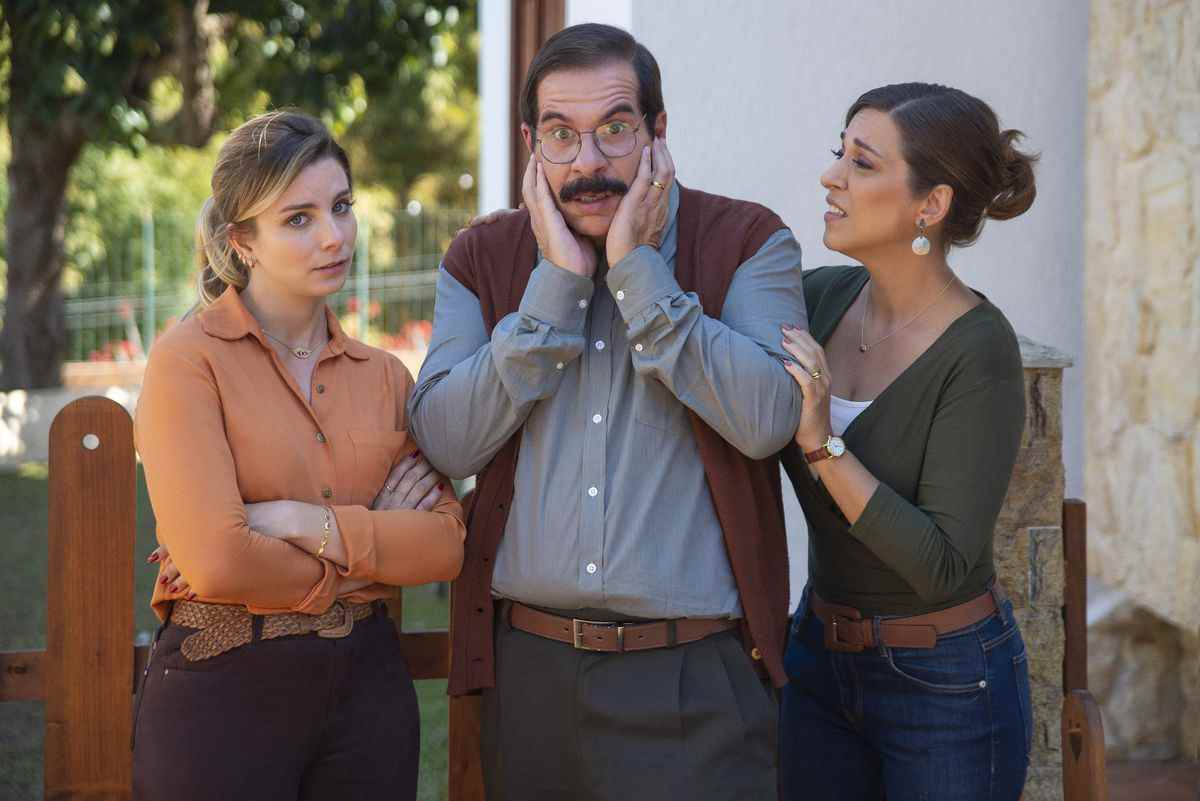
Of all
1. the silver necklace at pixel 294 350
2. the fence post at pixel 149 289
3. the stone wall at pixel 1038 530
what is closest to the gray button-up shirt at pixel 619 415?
the silver necklace at pixel 294 350

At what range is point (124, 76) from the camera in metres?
9.51

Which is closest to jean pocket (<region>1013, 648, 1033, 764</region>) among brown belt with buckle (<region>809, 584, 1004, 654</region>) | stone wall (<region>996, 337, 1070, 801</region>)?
brown belt with buckle (<region>809, 584, 1004, 654</region>)

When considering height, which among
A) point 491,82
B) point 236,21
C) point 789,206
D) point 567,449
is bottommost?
point 567,449

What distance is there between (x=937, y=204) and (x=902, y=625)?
0.79 m

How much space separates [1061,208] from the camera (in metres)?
4.60

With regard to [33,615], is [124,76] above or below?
above

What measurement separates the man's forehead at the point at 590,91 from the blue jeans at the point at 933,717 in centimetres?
111

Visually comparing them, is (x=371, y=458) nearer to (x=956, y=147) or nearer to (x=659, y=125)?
(x=659, y=125)

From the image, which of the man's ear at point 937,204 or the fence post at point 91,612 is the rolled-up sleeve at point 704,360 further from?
the fence post at point 91,612

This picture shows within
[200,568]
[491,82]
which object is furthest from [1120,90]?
[491,82]

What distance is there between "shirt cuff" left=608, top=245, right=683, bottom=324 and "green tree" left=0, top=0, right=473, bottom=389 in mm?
6147

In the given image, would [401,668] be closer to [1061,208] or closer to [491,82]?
[1061,208]

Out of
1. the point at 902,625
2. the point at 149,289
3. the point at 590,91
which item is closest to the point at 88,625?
the point at 590,91

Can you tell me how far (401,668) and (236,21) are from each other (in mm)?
9560
